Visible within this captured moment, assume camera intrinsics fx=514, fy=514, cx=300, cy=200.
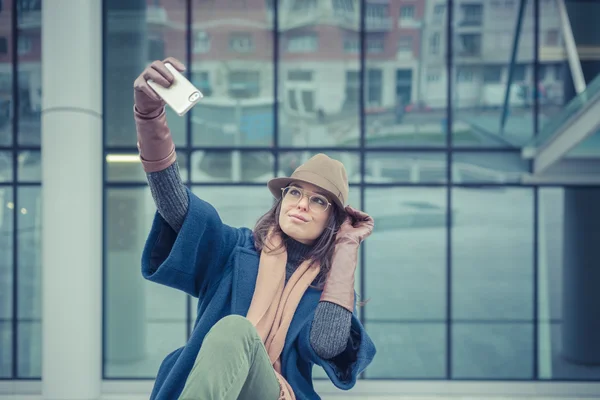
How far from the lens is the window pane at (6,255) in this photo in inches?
238

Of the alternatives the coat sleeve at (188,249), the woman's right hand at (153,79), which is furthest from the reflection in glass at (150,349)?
the woman's right hand at (153,79)

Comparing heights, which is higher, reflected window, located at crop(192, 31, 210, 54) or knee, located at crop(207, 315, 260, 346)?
reflected window, located at crop(192, 31, 210, 54)

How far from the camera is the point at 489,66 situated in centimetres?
588

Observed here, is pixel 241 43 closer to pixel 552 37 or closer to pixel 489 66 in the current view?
pixel 489 66

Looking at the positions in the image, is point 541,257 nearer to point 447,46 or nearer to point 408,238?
point 408,238

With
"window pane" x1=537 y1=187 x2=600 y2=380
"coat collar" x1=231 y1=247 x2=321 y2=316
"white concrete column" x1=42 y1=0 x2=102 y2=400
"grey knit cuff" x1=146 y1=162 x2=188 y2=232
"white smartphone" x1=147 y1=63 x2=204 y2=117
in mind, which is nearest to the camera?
"white smartphone" x1=147 y1=63 x2=204 y2=117

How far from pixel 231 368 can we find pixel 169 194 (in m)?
0.63

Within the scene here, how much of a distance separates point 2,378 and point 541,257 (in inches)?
253

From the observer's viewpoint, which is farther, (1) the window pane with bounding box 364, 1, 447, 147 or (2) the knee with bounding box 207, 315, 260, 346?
(1) the window pane with bounding box 364, 1, 447, 147

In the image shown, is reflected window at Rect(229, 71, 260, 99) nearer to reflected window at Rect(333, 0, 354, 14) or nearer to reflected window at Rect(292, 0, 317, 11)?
reflected window at Rect(292, 0, 317, 11)

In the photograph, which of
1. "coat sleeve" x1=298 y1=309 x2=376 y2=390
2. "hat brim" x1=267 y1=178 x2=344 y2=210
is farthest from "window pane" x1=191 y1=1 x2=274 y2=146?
"coat sleeve" x1=298 y1=309 x2=376 y2=390

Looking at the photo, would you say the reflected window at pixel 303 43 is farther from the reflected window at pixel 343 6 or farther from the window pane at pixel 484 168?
the window pane at pixel 484 168

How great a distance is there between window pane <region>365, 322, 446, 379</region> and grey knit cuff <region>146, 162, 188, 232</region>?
443 cm

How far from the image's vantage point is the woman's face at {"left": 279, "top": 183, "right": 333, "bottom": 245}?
2.10 meters
